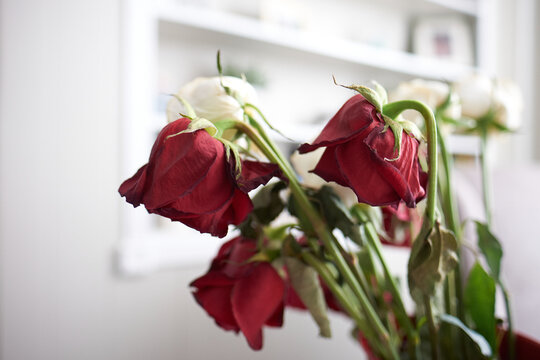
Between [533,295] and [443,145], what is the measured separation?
1.53 ft

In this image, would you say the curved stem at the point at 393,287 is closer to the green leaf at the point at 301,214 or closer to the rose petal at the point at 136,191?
the green leaf at the point at 301,214

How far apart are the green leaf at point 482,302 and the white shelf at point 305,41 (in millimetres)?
949

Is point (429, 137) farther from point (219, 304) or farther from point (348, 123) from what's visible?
point (219, 304)

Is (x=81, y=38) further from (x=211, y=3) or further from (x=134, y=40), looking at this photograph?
(x=211, y=3)

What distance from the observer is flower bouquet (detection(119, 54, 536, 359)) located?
24cm

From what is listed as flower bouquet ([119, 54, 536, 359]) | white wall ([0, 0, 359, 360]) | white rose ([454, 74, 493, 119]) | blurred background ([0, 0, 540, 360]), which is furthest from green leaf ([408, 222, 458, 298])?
white wall ([0, 0, 359, 360])

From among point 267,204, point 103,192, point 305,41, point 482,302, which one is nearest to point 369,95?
point 267,204

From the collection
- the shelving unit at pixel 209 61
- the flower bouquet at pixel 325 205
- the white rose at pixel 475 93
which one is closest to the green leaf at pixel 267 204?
the flower bouquet at pixel 325 205

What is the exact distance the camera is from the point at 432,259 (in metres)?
0.29

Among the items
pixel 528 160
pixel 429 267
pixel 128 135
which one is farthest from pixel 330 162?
pixel 528 160

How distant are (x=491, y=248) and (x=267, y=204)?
0.65ft

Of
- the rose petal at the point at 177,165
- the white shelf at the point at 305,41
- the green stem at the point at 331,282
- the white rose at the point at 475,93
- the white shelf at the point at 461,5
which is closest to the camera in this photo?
the rose petal at the point at 177,165

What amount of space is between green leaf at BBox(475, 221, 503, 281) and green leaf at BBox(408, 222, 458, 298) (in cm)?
10

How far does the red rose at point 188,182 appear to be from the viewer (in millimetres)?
233
